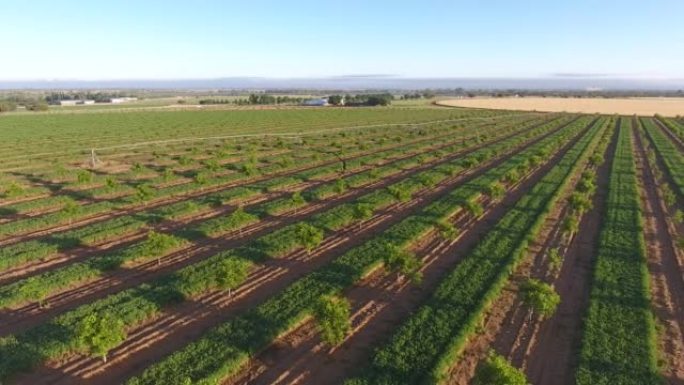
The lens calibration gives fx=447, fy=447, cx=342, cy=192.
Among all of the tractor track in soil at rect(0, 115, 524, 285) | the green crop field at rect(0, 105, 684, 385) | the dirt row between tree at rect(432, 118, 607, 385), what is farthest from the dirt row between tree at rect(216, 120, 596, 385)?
the tractor track in soil at rect(0, 115, 524, 285)

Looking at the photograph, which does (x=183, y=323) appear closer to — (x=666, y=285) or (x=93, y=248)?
(x=93, y=248)


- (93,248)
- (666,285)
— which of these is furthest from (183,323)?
(666,285)

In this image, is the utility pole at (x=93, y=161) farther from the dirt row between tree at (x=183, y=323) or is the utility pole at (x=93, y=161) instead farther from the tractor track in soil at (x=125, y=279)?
the dirt row between tree at (x=183, y=323)

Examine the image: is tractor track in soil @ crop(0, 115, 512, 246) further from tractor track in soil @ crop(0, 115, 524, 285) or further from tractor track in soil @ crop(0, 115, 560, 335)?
tractor track in soil @ crop(0, 115, 560, 335)

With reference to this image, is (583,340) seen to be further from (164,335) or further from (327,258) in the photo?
(164,335)

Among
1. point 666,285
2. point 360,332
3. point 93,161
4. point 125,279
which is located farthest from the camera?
point 93,161

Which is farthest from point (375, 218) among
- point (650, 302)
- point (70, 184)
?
point (70, 184)

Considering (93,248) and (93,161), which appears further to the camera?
(93,161)

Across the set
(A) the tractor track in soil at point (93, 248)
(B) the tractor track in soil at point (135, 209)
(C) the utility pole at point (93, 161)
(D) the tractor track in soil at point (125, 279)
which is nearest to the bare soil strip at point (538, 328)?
(D) the tractor track in soil at point (125, 279)
